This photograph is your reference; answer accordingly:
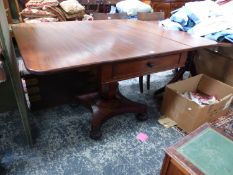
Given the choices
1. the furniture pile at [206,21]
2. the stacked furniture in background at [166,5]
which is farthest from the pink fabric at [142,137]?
the stacked furniture in background at [166,5]

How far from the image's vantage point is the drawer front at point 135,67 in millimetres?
1209

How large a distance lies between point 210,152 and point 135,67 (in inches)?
23.9

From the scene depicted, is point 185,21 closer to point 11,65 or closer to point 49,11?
point 11,65

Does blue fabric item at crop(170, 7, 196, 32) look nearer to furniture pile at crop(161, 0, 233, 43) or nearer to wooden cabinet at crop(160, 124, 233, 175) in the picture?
furniture pile at crop(161, 0, 233, 43)

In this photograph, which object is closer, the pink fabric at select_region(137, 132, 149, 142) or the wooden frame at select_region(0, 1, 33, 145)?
the wooden frame at select_region(0, 1, 33, 145)

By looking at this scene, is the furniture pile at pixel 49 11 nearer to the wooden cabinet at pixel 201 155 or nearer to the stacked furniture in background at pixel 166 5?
the stacked furniture in background at pixel 166 5

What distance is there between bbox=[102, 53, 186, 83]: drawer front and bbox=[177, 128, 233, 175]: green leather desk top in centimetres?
49

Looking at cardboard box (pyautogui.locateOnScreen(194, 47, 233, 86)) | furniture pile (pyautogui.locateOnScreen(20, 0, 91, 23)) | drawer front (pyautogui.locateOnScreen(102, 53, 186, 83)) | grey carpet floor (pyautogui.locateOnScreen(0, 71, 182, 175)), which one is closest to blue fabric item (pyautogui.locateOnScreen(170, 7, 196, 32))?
cardboard box (pyautogui.locateOnScreen(194, 47, 233, 86))

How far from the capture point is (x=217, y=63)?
1.98m

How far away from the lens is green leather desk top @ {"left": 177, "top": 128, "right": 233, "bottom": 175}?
2.82 feet

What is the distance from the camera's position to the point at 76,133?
159cm

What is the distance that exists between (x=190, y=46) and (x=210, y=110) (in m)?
0.53

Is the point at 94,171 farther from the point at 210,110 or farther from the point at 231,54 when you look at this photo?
the point at 231,54

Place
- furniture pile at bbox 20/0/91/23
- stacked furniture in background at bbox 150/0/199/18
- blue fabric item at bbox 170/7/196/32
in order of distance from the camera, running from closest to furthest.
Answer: blue fabric item at bbox 170/7/196/32 < furniture pile at bbox 20/0/91/23 < stacked furniture in background at bbox 150/0/199/18
